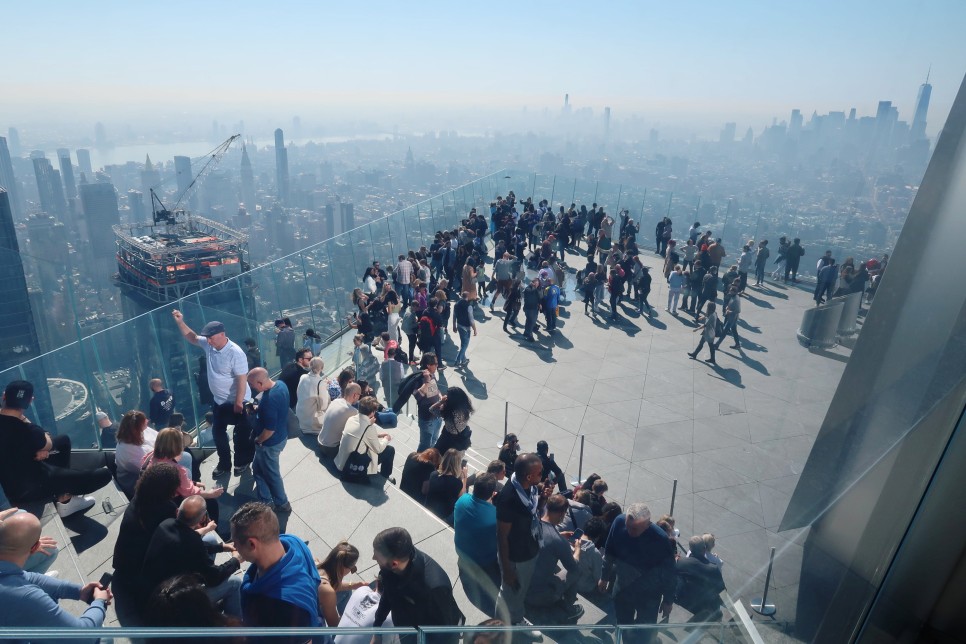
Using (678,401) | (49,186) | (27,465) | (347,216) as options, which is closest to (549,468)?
(678,401)

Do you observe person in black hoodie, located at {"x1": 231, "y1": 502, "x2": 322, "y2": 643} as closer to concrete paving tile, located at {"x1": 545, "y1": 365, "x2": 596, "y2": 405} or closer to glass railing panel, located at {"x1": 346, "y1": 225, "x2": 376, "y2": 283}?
concrete paving tile, located at {"x1": 545, "y1": 365, "x2": 596, "y2": 405}

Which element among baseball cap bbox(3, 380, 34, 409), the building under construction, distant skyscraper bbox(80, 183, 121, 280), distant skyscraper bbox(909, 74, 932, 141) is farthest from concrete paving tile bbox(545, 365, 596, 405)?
distant skyscraper bbox(80, 183, 121, 280)

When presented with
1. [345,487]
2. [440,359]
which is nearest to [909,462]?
[345,487]

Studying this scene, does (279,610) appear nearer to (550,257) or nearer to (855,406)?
(855,406)

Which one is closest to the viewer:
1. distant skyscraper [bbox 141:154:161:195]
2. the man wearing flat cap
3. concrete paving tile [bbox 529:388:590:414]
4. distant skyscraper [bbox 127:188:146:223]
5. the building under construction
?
the man wearing flat cap

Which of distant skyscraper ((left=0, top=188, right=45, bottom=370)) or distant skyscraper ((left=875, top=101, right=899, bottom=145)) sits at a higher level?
distant skyscraper ((left=875, top=101, right=899, bottom=145))

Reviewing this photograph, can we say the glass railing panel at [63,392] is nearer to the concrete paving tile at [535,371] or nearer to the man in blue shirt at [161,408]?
the man in blue shirt at [161,408]

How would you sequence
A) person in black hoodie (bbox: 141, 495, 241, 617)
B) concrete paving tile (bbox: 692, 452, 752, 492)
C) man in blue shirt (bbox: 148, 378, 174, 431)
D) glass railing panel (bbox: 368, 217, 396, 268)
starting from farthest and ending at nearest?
1. glass railing panel (bbox: 368, 217, 396, 268)
2. man in blue shirt (bbox: 148, 378, 174, 431)
3. concrete paving tile (bbox: 692, 452, 752, 492)
4. person in black hoodie (bbox: 141, 495, 241, 617)

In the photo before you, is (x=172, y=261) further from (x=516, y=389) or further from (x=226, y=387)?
(x=226, y=387)
